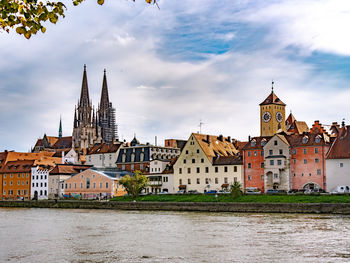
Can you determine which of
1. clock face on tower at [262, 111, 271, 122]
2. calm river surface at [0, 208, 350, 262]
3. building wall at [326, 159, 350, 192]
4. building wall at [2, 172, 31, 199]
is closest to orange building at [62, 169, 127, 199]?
building wall at [2, 172, 31, 199]

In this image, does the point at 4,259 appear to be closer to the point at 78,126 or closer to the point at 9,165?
the point at 9,165

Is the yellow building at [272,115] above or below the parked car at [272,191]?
above

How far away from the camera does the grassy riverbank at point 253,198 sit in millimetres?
60812

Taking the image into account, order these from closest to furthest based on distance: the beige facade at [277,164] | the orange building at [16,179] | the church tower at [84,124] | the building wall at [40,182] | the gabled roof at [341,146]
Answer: the gabled roof at [341,146]
the beige facade at [277,164]
the building wall at [40,182]
the orange building at [16,179]
the church tower at [84,124]

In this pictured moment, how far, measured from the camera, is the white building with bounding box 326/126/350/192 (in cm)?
6944

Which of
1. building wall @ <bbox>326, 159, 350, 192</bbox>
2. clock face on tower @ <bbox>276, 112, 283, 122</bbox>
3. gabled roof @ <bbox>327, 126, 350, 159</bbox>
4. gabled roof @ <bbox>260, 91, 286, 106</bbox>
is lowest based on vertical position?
building wall @ <bbox>326, 159, 350, 192</bbox>

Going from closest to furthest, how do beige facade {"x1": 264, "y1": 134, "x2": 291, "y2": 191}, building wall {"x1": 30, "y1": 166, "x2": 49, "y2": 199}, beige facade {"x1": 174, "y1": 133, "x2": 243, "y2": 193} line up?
beige facade {"x1": 264, "y1": 134, "x2": 291, "y2": 191}
beige facade {"x1": 174, "y1": 133, "x2": 243, "y2": 193}
building wall {"x1": 30, "y1": 166, "x2": 49, "y2": 199}

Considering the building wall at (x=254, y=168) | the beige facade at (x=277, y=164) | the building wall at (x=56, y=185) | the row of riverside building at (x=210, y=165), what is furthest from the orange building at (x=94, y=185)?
the beige facade at (x=277, y=164)

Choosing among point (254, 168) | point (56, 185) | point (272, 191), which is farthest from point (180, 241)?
point (56, 185)

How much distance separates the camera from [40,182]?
98375 millimetres

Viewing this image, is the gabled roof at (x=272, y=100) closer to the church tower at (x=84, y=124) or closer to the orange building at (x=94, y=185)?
the orange building at (x=94, y=185)

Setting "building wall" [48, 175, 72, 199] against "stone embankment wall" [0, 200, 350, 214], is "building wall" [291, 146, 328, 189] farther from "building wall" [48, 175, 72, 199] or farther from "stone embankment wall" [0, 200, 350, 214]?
"building wall" [48, 175, 72, 199]

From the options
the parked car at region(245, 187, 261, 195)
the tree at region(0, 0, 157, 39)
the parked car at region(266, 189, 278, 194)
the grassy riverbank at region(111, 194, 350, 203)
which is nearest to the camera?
the tree at region(0, 0, 157, 39)

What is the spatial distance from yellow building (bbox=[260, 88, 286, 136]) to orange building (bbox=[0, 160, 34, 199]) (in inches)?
1744
